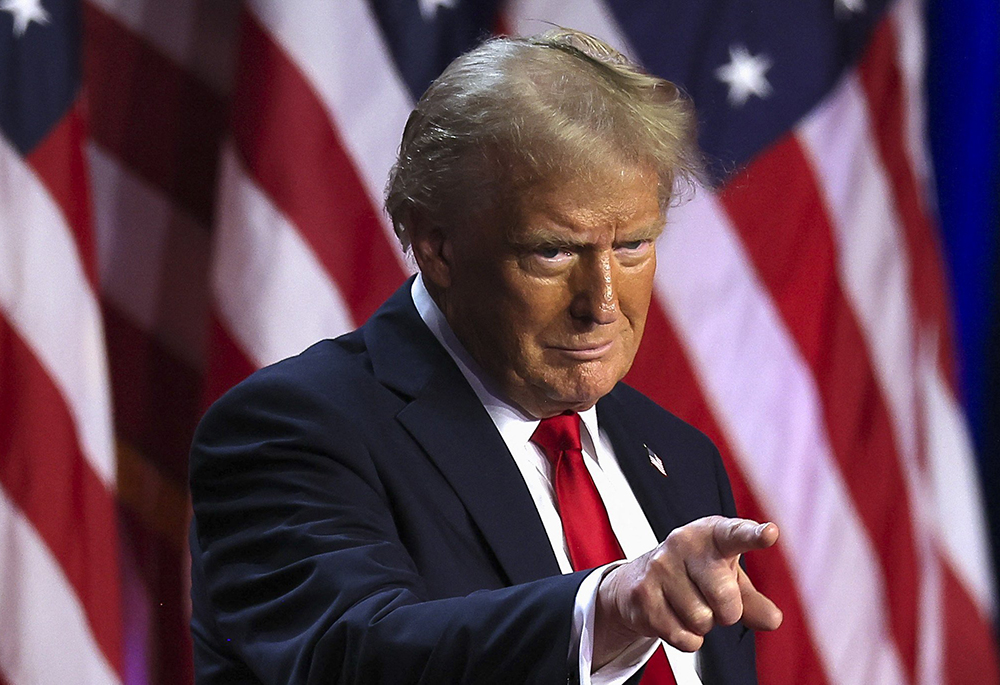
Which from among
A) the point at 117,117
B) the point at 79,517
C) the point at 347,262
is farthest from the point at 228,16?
the point at 79,517

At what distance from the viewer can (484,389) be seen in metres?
1.37

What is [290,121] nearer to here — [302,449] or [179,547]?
[179,547]

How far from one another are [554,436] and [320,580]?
1.19ft

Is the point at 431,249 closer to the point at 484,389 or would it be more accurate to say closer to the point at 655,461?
the point at 484,389

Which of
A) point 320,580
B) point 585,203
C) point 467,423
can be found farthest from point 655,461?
point 320,580

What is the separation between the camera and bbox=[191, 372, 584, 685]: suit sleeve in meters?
1.00

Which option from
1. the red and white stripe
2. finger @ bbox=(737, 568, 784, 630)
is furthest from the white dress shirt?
the red and white stripe

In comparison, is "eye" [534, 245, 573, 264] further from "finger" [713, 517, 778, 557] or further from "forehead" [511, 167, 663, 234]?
"finger" [713, 517, 778, 557]

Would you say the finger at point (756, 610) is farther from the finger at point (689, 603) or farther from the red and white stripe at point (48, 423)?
the red and white stripe at point (48, 423)

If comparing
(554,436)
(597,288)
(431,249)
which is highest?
(431,249)

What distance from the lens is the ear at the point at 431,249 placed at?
1.34 meters

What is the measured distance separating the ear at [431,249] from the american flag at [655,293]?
884mm

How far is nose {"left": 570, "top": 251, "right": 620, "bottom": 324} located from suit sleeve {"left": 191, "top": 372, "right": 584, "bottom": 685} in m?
0.25

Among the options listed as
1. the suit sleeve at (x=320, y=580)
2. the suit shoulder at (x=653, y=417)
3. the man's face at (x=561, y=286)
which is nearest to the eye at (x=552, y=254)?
the man's face at (x=561, y=286)
